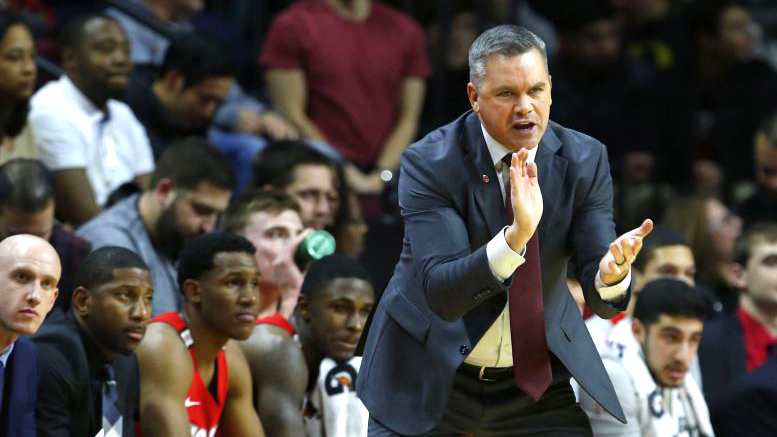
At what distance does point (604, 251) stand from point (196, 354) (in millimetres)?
1932

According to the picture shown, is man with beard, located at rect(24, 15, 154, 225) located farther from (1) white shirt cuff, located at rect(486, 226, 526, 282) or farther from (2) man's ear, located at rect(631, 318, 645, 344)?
(1) white shirt cuff, located at rect(486, 226, 526, 282)

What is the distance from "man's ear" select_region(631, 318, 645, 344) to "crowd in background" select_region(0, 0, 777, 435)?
1.42 feet

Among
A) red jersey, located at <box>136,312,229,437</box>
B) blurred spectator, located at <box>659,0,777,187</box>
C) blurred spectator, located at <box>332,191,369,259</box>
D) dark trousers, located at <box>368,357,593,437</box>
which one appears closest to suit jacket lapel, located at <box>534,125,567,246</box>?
dark trousers, located at <box>368,357,593,437</box>

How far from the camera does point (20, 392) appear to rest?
4.41 metres

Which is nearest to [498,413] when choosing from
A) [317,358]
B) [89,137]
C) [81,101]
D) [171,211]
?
[317,358]

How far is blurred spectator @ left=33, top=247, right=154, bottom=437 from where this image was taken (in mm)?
4629

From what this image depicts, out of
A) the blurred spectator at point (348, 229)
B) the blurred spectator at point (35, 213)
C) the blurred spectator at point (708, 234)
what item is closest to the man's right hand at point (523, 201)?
the blurred spectator at point (35, 213)

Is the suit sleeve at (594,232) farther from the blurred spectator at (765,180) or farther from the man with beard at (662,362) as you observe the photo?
the blurred spectator at (765,180)

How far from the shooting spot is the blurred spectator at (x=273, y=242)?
19.0 feet

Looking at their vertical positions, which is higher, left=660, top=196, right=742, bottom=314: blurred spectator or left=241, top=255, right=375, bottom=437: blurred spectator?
left=660, top=196, right=742, bottom=314: blurred spectator

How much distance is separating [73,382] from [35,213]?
85 centimetres

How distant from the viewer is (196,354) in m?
5.04

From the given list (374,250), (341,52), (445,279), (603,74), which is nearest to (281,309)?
(374,250)

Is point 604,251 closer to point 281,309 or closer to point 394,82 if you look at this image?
point 281,309
